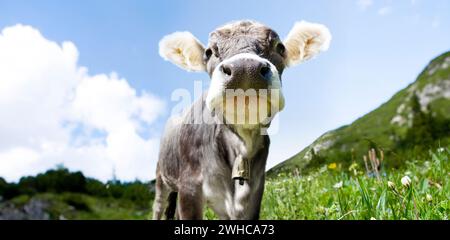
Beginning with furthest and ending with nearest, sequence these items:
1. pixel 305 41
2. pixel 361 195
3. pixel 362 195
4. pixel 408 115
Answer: pixel 408 115
pixel 305 41
pixel 361 195
pixel 362 195

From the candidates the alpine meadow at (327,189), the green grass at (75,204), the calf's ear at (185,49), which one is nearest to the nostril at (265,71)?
the alpine meadow at (327,189)

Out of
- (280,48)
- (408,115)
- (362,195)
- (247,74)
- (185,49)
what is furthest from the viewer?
(408,115)

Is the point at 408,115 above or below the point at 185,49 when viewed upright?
above

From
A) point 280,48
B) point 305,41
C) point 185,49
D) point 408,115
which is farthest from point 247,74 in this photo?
point 408,115

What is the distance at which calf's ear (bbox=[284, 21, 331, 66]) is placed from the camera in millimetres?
4957

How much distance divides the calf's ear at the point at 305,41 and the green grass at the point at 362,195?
1.18m

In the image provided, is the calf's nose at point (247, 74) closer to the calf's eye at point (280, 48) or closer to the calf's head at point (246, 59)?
the calf's head at point (246, 59)

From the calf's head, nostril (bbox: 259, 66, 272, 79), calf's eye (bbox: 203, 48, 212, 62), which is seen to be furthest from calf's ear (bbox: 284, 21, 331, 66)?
nostril (bbox: 259, 66, 272, 79)

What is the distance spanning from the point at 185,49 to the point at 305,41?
1116 millimetres

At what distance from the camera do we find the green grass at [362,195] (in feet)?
11.3

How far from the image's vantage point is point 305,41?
16.3ft

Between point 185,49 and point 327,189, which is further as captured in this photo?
point 327,189

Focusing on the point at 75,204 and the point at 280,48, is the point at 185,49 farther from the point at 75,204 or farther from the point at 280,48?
the point at 75,204
